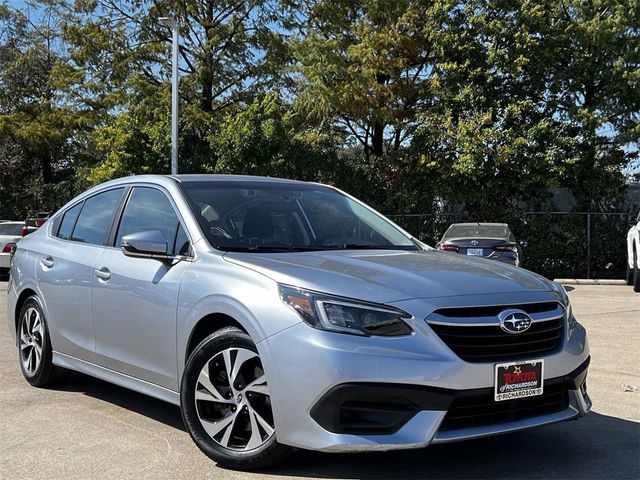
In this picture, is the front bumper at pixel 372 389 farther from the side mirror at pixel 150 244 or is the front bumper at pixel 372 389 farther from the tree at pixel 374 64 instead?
the tree at pixel 374 64

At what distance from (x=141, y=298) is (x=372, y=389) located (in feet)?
5.94

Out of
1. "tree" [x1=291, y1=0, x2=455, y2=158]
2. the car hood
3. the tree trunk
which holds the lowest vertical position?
the car hood

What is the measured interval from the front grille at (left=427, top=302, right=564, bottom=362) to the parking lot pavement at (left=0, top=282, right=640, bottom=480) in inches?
28.0

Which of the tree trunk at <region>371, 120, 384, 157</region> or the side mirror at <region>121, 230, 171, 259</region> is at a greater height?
the tree trunk at <region>371, 120, 384, 157</region>

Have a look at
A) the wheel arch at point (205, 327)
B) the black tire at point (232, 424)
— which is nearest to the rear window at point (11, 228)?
the wheel arch at point (205, 327)

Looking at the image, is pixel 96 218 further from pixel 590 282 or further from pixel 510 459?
pixel 590 282

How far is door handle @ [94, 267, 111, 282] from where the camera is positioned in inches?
202

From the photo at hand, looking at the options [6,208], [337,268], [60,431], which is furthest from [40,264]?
[6,208]

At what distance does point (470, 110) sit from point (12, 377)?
1682cm

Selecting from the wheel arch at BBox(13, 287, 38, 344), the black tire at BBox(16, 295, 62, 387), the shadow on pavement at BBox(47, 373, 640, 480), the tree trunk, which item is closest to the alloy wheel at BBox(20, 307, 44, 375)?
the black tire at BBox(16, 295, 62, 387)

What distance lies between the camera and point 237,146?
21.1 meters

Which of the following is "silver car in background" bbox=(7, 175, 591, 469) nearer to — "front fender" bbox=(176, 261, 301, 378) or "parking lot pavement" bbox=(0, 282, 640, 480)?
"front fender" bbox=(176, 261, 301, 378)

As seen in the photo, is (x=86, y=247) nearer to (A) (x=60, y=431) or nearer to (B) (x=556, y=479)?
(A) (x=60, y=431)

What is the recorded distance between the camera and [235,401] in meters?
4.11
